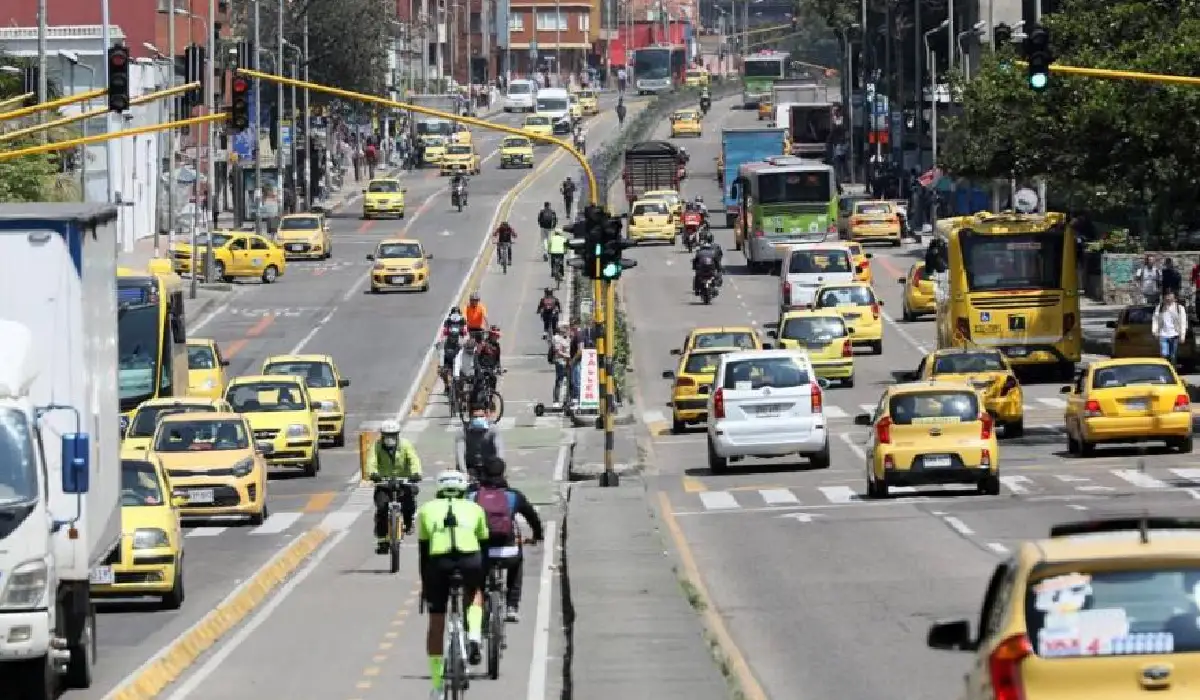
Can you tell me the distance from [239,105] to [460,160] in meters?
85.1

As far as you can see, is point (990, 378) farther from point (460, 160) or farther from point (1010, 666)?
point (460, 160)

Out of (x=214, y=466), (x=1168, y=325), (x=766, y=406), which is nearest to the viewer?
(x=214, y=466)

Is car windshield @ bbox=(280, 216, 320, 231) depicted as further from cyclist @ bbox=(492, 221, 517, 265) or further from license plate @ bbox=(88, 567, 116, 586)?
license plate @ bbox=(88, 567, 116, 586)

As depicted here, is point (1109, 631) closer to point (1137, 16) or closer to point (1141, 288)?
point (1137, 16)

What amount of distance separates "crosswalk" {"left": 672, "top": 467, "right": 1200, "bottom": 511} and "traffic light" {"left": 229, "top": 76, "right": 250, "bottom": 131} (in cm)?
870

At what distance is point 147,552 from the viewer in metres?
24.8

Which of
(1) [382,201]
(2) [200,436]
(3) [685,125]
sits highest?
(3) [685,125]

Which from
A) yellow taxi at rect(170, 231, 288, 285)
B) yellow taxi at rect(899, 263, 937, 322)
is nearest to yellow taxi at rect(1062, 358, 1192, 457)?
yellow taxi at rect(899, 263, 937, 322)

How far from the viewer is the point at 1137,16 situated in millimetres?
52781

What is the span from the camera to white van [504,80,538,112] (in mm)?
168500

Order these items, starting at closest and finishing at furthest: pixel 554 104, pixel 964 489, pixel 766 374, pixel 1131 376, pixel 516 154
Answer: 1. pixel 964 489
2. pixel 1131 376
3. pixel 766 374
4. pixel 516 154
5. pixel 554 104

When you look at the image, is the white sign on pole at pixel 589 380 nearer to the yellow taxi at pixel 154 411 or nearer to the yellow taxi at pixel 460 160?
the yellow taxi at pixel 154 411

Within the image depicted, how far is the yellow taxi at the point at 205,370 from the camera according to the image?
4956 cm

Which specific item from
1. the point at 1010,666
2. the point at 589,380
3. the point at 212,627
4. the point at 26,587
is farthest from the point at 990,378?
the point at 1010,666
